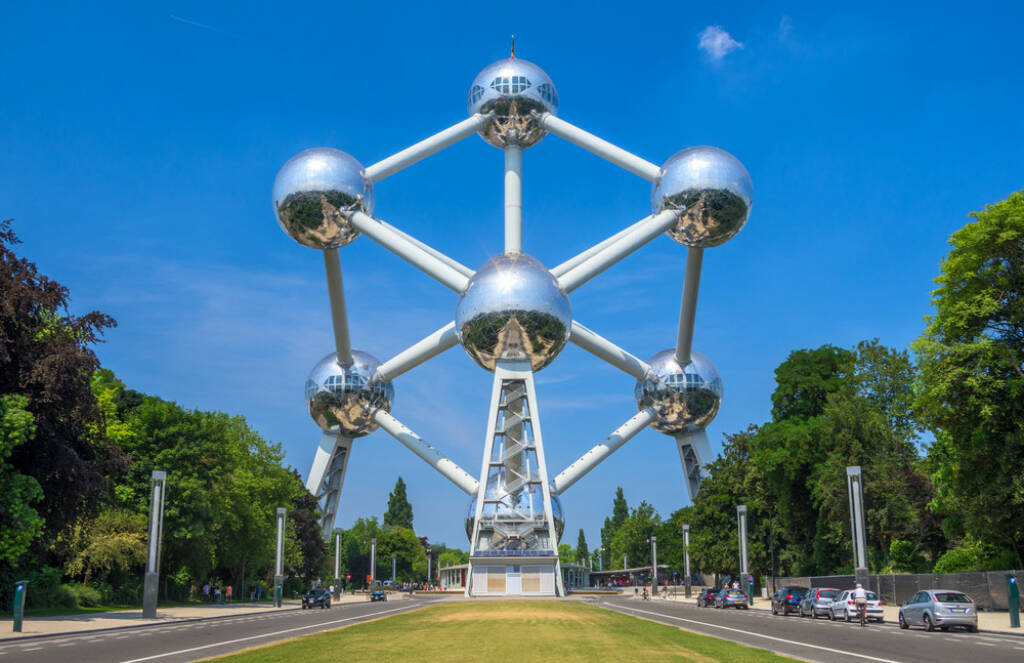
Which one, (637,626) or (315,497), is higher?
(315,497)

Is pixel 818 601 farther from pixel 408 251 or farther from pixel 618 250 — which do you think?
pixel 408 251

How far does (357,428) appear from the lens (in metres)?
54.9

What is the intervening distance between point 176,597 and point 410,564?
67.2 m

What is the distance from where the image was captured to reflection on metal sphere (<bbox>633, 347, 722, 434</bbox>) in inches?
2037

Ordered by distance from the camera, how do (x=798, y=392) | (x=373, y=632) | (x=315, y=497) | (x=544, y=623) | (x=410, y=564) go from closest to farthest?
(x=373, y=632) < (x=544, y=623) < (x=798, y=392) < (x=315, y=497) < (x=410, y=564)

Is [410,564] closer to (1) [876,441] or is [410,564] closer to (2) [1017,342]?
(1) [876,441]

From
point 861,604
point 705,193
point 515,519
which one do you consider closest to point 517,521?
point 515,519

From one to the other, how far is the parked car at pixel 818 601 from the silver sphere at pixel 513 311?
13.8 metres

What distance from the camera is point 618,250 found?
4144 centimetres

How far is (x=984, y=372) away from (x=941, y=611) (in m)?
8.68

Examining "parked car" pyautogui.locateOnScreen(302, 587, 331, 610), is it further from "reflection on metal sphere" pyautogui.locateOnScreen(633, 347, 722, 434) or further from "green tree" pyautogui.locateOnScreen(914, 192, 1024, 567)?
"green tree" pyautogui.locateOnScreen(914, 192, 1024, 567)

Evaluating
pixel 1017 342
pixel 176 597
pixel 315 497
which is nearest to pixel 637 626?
pixel 1017 342

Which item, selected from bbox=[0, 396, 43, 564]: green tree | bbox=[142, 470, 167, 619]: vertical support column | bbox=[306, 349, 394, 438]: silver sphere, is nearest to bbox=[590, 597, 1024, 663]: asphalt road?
bbox=[142, 470, 167, 619]: vertical support column

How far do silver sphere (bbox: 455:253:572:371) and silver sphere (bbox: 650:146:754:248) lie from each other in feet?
26.7
